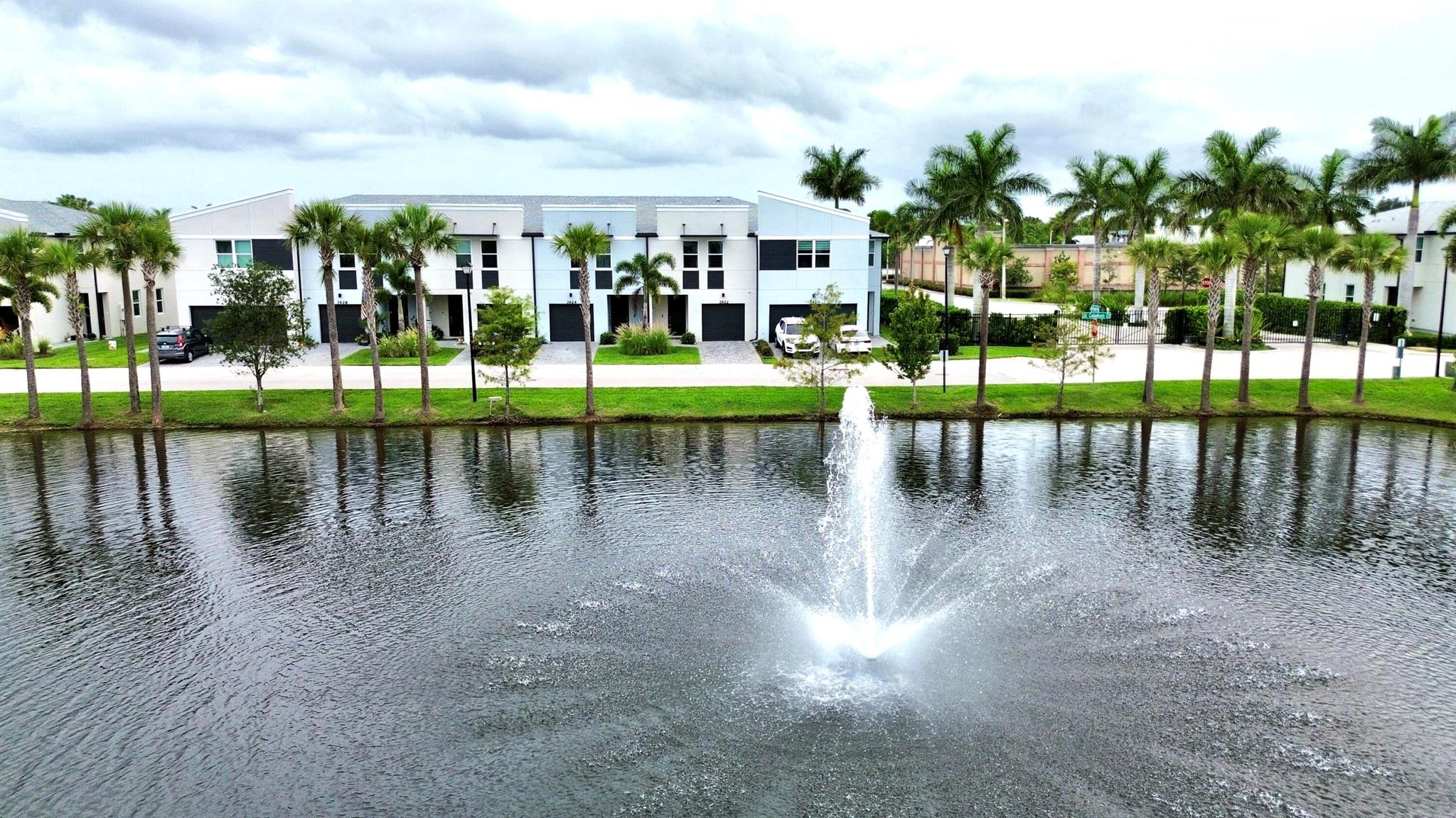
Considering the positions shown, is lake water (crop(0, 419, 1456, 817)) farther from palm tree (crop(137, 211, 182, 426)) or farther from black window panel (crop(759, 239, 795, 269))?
black window panel (crop(759, 239, 795, 269))

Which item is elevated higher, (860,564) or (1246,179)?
(1246,179)

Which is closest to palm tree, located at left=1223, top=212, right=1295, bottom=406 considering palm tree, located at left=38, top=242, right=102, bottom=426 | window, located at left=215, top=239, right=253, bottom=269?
palm tree, located at left=38, top=242, right=102, bottom=426

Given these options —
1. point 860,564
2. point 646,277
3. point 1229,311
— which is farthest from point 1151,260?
point 646,277

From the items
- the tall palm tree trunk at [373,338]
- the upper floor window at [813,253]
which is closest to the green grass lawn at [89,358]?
the tall palm tree trunk at [373,338]

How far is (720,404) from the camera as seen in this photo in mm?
36812

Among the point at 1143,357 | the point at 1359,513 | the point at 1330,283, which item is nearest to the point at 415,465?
the point at 1359,513

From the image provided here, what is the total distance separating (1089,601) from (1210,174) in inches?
1408

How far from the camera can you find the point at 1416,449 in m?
29.9

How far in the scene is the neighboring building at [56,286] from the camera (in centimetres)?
5241

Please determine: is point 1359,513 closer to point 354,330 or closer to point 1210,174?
point 1210,174

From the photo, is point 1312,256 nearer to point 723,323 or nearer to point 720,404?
point 720,404

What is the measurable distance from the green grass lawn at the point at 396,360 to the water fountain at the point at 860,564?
2490 centimetres

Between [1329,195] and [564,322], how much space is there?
3845 centimetres

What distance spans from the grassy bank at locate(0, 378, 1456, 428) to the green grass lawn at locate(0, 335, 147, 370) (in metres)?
8.24
